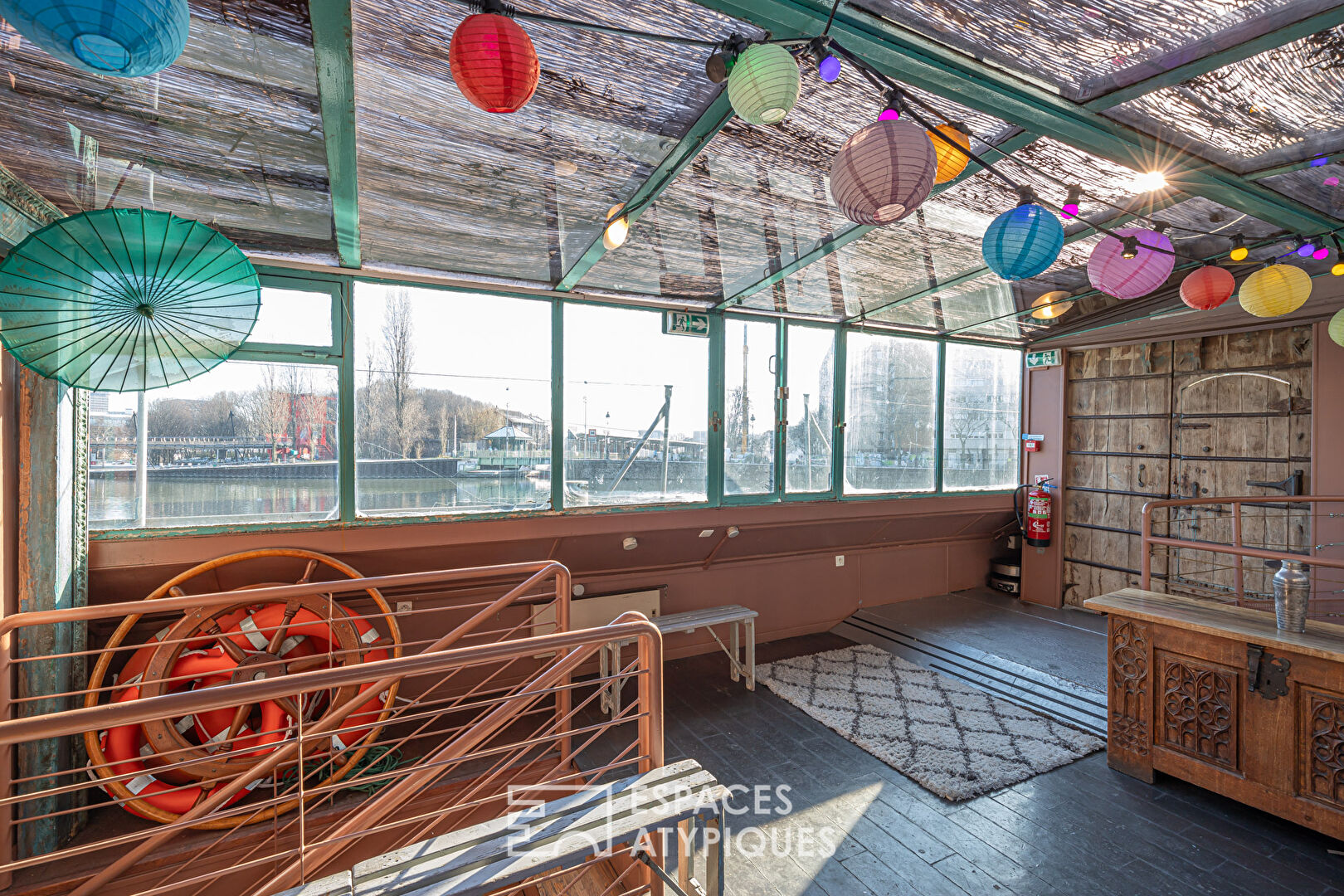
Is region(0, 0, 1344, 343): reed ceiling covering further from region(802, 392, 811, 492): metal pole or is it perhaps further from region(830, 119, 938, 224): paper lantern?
region(802, 392, 811, 492): metal pole

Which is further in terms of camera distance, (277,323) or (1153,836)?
(277,323)

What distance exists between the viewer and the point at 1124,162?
7.99 feet

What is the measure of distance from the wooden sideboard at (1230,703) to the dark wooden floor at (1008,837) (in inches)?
6.5

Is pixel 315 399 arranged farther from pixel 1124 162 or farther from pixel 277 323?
pixel 1124 162

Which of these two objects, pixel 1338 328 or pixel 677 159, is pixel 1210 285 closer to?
pixel 1338 328

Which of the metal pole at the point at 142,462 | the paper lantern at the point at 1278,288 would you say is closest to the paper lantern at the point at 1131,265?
the paper lantern at the point at 1278,288

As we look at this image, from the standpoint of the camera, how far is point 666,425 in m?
4.61

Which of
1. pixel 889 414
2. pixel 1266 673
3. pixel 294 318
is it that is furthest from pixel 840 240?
pixel 294 318

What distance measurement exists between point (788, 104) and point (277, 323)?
3093 millimetres

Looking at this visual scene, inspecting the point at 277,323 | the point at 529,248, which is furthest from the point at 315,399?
the point at 529,248

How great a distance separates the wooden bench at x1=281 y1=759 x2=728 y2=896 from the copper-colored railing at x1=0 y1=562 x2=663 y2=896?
8 cm

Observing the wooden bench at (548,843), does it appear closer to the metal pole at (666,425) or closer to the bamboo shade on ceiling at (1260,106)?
the bamboo shade on ceiling at (1260,106)

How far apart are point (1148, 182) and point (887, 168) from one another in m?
1.86

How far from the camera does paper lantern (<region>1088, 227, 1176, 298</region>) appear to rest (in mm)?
2508
